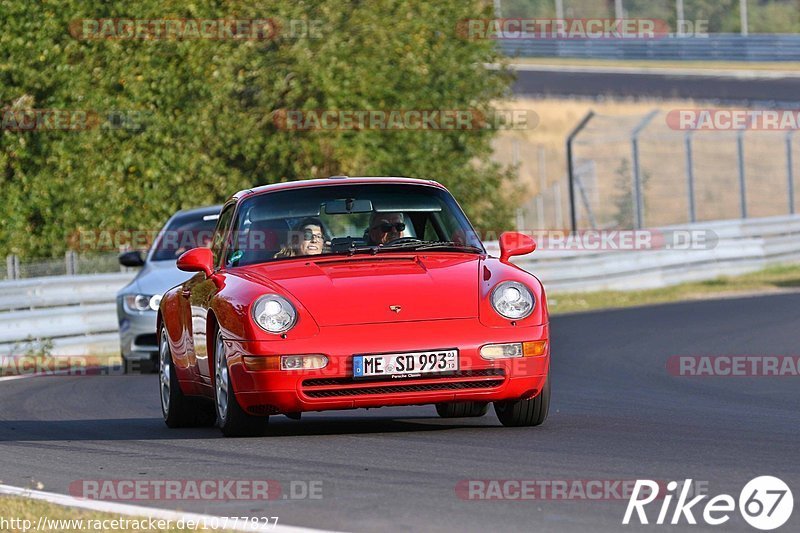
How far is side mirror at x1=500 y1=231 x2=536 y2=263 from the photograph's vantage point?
380 inches

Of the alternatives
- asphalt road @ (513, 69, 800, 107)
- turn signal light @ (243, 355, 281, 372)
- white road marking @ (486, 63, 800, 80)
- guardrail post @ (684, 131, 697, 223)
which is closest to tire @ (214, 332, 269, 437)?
turn signal light @ (243, 355, 281, 372)

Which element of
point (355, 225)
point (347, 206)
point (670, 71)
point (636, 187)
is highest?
point (347, 206)

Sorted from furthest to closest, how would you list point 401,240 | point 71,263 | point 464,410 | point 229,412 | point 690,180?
1. point 690,180
2. point 71,263
3. point 464,410
4. point 401,240
5. point 229,412

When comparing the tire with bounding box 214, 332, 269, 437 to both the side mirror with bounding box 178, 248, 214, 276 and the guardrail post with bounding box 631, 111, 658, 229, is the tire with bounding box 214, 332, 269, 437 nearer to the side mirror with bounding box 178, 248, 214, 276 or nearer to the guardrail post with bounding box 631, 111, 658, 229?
the side mirror with bounding box 178, 248, 214, 276

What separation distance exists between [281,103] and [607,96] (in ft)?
82.8

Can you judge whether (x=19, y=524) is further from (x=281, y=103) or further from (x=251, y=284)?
(x=281, y=103)

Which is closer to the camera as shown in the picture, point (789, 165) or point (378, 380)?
point (378, 380)

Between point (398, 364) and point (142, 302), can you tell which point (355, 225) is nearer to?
point (398, 364)

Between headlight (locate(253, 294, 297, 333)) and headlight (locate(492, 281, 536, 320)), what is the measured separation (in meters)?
1.08

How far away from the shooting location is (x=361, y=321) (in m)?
8.61

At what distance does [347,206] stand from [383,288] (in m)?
1.19

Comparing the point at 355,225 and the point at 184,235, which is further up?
the point at 355,225

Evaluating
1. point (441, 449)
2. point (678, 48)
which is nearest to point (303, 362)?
point (441, 449)

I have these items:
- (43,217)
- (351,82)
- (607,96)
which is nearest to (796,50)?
(607,96)
